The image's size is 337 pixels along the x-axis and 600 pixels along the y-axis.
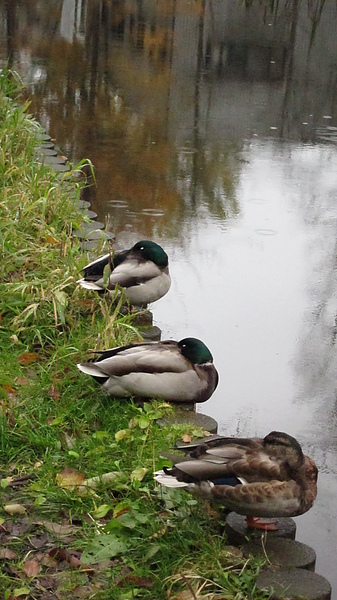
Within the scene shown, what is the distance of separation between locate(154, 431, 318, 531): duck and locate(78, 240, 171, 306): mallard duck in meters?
1.88

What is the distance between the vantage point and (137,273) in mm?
5293

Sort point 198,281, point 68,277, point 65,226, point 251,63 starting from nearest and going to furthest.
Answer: point 68,277 < point 65,226 < point 198,281 < point 251,63

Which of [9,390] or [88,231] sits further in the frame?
[88,231]

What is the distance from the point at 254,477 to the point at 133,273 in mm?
2064

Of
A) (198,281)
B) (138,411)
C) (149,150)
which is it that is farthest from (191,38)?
(138,411)

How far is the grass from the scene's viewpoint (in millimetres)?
3309

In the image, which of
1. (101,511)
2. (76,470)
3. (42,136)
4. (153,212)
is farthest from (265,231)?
(101,511)

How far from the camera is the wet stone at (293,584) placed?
3256 millimetres

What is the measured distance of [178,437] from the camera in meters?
4.23

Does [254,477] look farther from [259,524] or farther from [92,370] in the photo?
[92,370]

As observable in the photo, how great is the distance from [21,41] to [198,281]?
10188 mm

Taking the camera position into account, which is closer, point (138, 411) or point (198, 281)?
point (138, 411)

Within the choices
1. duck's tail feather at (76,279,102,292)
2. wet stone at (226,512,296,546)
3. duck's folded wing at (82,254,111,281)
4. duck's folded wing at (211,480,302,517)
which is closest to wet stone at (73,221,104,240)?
duck's folded wing at (82,254,111,281)

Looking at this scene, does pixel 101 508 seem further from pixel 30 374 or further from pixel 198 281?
pixel 198 281
